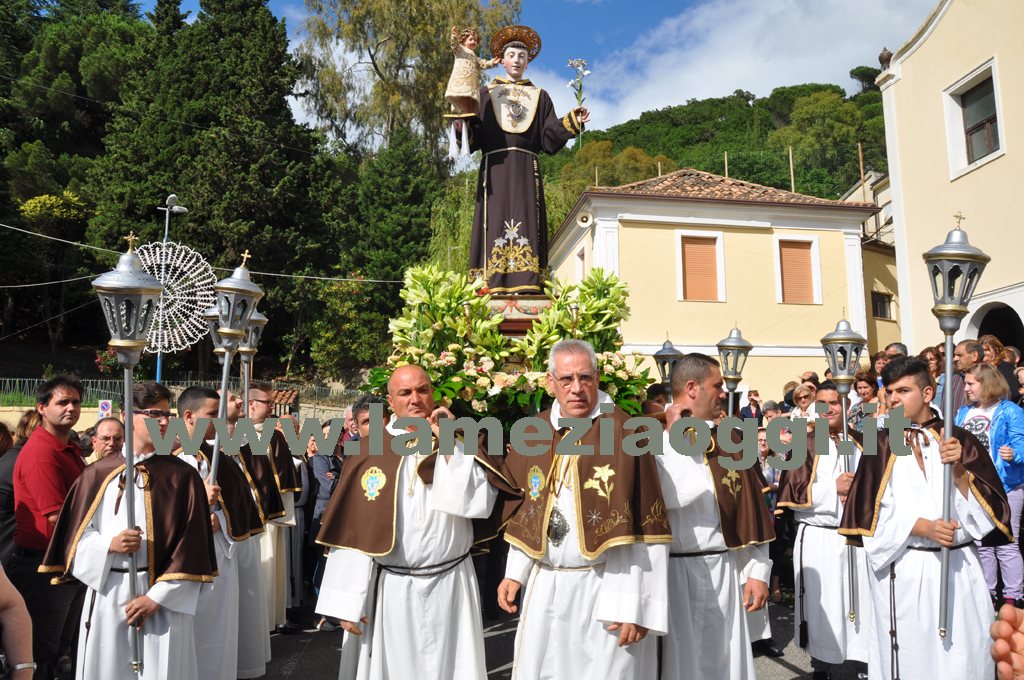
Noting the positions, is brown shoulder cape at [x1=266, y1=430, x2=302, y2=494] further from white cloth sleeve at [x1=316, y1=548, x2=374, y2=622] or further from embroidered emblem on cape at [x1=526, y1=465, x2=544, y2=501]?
embroidered emblem on cape at [x1=526, y1=465, x2=544, y2=501]

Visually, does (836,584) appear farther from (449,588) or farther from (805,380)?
(805,380)

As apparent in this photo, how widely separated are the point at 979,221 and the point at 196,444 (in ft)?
43.9

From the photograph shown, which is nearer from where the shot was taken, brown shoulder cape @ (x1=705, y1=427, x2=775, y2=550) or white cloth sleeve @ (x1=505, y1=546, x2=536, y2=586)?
white cloth sleeve @ (x1=505, y1=546, x2=536, y2=586)

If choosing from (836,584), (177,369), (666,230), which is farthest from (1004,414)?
(177,369)

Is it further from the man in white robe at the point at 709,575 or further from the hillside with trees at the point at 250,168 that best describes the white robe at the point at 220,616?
the hillside with trees at the point at 250,168


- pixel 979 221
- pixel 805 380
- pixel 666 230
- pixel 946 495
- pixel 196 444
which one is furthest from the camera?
pixel 666 230

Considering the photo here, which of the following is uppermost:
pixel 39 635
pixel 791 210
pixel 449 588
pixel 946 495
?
pixel 791 210

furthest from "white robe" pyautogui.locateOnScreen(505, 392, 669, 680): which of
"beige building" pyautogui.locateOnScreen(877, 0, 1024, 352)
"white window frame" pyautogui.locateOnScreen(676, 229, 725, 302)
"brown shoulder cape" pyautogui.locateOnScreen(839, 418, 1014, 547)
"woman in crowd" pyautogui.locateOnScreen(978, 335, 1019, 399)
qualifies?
"white window frame" pyautogui.locateOnScreen(676, 229, 725, 302)

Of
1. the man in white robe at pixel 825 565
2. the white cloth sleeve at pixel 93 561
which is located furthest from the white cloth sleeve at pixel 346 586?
the man in white robe at pixel 825 565

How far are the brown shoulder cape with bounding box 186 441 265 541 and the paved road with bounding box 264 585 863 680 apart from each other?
1371 millimetres

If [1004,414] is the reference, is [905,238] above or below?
above

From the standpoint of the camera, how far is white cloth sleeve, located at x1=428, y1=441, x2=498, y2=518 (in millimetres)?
3939

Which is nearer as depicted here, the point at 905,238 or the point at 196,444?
the point at 196,444

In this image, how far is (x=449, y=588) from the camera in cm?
404
